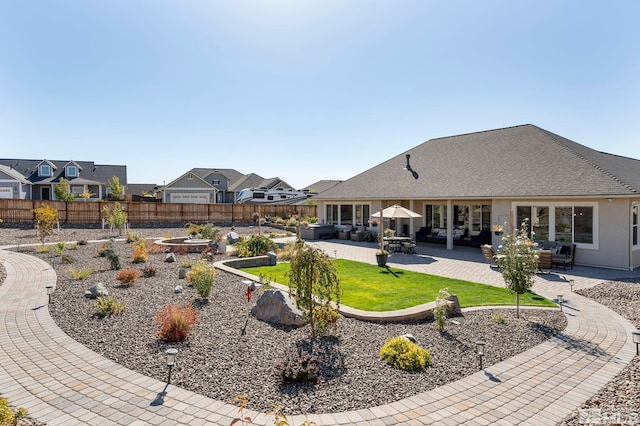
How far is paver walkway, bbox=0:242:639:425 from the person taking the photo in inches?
140

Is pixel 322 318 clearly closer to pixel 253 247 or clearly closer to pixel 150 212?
pixel 253 247

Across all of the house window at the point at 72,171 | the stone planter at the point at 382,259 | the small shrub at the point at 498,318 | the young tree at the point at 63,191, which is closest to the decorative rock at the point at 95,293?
the small shrub at the point at 498,318

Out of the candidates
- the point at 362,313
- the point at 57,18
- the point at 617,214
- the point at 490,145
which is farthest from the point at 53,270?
the point at 490,145

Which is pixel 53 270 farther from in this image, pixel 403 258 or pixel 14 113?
pixel 403 258

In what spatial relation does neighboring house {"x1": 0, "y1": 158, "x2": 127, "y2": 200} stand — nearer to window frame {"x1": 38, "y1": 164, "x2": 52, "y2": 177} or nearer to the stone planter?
window frame {"x1": 38, "y1": 164, "x2": 52, "y2": 177}

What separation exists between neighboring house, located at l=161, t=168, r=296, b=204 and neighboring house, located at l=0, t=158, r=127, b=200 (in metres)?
8.26

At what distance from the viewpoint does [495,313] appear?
708 centimetres

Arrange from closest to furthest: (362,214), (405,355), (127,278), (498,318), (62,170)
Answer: (405,355), (498,318), (127,278), (362,214), (62,170)

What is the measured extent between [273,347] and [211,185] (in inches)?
1604

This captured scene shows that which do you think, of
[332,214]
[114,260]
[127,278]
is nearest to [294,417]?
[127,278]

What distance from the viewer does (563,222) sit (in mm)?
13586

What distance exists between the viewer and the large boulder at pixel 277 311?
6.41m

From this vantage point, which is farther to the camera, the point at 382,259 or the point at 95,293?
the point at 382,259

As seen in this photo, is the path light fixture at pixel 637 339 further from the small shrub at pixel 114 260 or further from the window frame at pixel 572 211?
the small shrub at pixel 114 260
